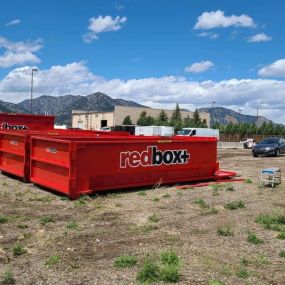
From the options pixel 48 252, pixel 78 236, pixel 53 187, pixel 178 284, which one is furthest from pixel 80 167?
pixel 178 284

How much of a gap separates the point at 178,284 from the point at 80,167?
6476 millimetres

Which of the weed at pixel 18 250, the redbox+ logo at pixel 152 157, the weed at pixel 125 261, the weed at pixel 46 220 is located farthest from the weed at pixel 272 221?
the redbox+ logo at pixel 152 157

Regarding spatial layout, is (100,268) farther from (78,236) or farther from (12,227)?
(12,227)

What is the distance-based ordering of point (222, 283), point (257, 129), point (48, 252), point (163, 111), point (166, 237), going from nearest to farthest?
point (222, 283) → point (48, 252) → point (166, 237) → point (257, 129) → point (163, 111)

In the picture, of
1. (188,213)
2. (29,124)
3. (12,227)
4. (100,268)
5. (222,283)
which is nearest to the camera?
(222,283)

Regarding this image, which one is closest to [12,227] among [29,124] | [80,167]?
[80,167]

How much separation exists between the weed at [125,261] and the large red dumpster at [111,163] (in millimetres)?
5269

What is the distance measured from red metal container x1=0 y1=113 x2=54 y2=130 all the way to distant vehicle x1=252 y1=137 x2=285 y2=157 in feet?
53.8

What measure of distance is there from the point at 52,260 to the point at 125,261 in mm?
1005

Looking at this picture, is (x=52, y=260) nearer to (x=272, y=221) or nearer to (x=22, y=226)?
(x=22, y=226)

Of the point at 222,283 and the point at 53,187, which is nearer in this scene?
the point at 222,283

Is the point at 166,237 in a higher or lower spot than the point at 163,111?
lower

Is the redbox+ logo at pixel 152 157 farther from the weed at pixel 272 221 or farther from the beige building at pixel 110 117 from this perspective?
the beige building at pixel 110 117

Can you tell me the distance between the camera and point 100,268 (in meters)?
5.76
